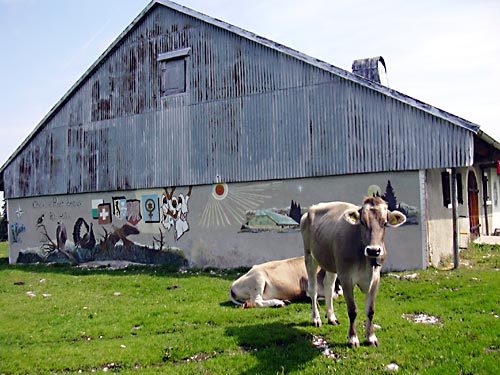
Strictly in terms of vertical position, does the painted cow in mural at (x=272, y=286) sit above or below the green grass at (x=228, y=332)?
above

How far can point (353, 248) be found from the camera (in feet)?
26.8

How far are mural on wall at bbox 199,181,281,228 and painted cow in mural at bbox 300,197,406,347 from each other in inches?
326

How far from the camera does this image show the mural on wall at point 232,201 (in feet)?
59.1

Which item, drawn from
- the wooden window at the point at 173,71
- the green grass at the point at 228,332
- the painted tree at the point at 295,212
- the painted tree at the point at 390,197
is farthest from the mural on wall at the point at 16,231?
the painted tree at the point at 390,197

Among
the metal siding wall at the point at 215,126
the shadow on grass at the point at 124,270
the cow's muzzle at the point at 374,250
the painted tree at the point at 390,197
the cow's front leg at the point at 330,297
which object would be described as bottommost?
the shadow on grass at the point at 124,270

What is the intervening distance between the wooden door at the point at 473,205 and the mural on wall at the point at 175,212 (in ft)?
37.8

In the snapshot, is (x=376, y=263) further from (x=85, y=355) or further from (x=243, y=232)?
(x=243, y=232)

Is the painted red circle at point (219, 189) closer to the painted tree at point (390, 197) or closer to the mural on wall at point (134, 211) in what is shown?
the mural on wall at point (134, 211)

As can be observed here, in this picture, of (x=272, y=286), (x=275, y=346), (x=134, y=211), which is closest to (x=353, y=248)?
(x=275, y=346)

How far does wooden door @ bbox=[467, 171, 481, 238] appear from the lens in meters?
22.0

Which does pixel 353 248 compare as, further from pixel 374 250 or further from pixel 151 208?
pixel 151 208

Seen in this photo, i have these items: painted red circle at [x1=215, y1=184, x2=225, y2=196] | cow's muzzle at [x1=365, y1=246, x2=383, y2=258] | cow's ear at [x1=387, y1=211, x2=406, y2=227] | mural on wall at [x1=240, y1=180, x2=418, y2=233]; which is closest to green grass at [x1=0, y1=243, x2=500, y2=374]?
cow's muzzle at [x1=365, y1=246, x2=383, y2=258]

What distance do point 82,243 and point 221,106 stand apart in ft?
29.1

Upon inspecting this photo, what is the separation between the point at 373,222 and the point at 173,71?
14525 millimetres
